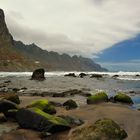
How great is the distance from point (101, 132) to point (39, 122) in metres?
3.46

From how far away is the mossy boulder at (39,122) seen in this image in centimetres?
1539

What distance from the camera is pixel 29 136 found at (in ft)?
48.3

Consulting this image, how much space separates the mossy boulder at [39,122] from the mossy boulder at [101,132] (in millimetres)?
1268

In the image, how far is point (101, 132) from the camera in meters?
13.7

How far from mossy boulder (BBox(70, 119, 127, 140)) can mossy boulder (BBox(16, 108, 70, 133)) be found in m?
1.27

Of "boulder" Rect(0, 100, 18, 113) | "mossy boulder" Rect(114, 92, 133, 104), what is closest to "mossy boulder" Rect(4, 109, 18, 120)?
"boulder" Rect(0, 100, 18, 113)

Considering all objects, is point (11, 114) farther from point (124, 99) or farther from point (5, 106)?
point (124, 99)

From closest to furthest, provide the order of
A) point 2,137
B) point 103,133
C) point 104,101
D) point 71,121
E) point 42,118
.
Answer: point 103,133 → point 2,137 → point 42,118 → point 71,121 → point 104,101

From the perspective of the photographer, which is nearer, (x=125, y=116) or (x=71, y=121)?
(x=71, y=121)

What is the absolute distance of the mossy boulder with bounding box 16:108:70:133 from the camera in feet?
50.5

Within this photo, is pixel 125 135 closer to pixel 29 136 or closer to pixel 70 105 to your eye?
pixel 29 136

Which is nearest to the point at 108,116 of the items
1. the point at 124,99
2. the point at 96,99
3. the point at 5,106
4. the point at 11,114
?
the point at 11,114

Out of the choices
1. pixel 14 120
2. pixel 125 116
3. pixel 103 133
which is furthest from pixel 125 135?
pixel 14 120

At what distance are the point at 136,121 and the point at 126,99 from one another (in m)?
10.8
